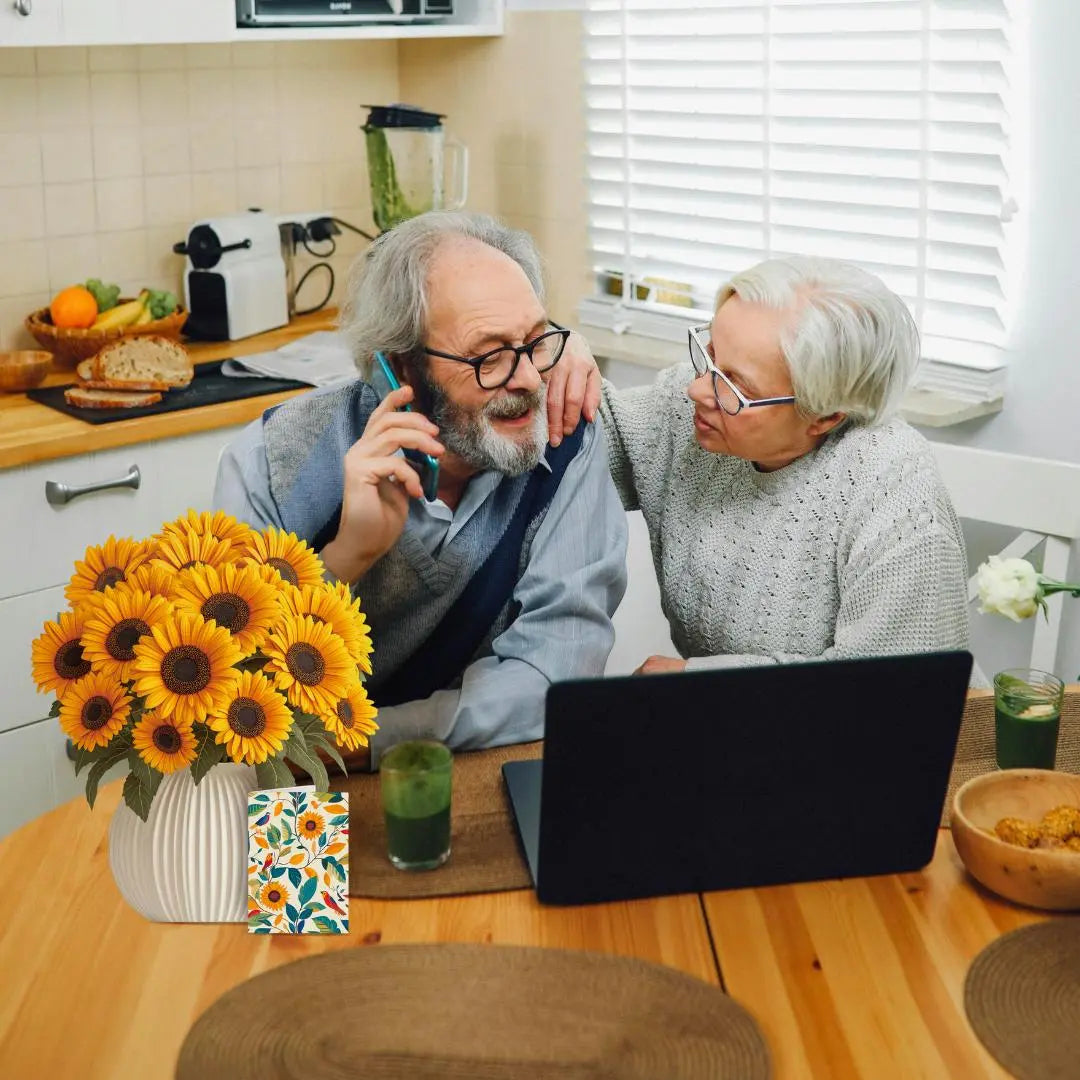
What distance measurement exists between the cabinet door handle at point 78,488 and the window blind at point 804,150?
110cm

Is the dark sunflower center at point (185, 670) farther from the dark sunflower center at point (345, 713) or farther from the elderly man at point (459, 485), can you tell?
the elderly man at point (459, 485)

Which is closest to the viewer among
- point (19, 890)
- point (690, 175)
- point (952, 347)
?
point (19, 890)

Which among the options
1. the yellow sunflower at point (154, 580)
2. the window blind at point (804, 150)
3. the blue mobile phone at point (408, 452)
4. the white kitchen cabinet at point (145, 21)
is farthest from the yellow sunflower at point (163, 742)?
the white kitchen cabinet at point (145, 21)

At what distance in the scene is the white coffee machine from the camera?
307cm

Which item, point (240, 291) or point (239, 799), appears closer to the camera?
point (239, 799)

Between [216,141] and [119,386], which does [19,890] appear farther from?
[216,141]

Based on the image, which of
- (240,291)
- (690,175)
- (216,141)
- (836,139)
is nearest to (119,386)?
(240,291)

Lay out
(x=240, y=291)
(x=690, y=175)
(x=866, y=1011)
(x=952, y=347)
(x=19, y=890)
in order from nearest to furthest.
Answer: (x=866, y=1011)
(x=19, y=890)
(x=952, y=347)
(x=690, y=175)
(x=240, y=291)

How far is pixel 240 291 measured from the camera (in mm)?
3105

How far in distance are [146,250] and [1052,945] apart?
8.36 ft

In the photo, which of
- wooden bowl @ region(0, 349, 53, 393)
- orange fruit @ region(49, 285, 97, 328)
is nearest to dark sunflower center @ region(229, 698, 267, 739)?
wooden bowl @ region(0, 349, 53, 393)

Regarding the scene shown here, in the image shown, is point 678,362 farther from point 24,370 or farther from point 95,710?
point 95,710

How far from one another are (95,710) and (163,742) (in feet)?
0.20

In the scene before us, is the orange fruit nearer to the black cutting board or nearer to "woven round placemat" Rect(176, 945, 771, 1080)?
the black cutting board
